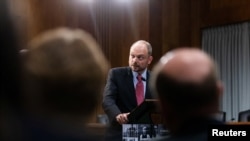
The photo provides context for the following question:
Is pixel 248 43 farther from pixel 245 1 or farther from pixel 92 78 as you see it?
pixel 92 78

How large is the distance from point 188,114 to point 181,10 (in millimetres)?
7249

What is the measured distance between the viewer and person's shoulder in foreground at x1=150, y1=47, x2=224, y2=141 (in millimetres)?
683

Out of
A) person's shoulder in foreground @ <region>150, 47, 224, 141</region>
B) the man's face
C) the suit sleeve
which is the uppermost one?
person's shoulder in foreground @ <region>150, 47, 224, 141</region>

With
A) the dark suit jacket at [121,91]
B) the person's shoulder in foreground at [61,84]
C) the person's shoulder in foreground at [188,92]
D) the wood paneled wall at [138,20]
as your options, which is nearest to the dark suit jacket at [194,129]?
the person's shoulder in foreground at [188,92]

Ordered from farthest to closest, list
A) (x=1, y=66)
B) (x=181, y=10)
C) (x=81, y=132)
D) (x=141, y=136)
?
(x=181, y=10)
(x=141, y=136)
(x=81, y=132)
(x=1, y=66)

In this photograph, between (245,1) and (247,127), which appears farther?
(245,1)

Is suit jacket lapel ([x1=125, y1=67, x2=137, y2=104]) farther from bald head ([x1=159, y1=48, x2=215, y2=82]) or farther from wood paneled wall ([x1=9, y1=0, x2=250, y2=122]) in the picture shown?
wood paneled wall ([x1=9, y1=0, x2=250, y2=122])

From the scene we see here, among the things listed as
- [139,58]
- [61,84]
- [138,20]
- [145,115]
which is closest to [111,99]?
[139,58]

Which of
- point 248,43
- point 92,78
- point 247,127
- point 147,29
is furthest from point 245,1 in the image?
point 92,78

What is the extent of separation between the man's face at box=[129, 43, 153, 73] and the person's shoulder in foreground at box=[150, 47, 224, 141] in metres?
2.63

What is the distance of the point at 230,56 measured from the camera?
7.53 m

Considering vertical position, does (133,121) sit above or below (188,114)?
below

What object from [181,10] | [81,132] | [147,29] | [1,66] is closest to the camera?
[1,66]

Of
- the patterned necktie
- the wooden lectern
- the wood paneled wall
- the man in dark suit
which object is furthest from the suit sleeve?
the wood paneled wall
